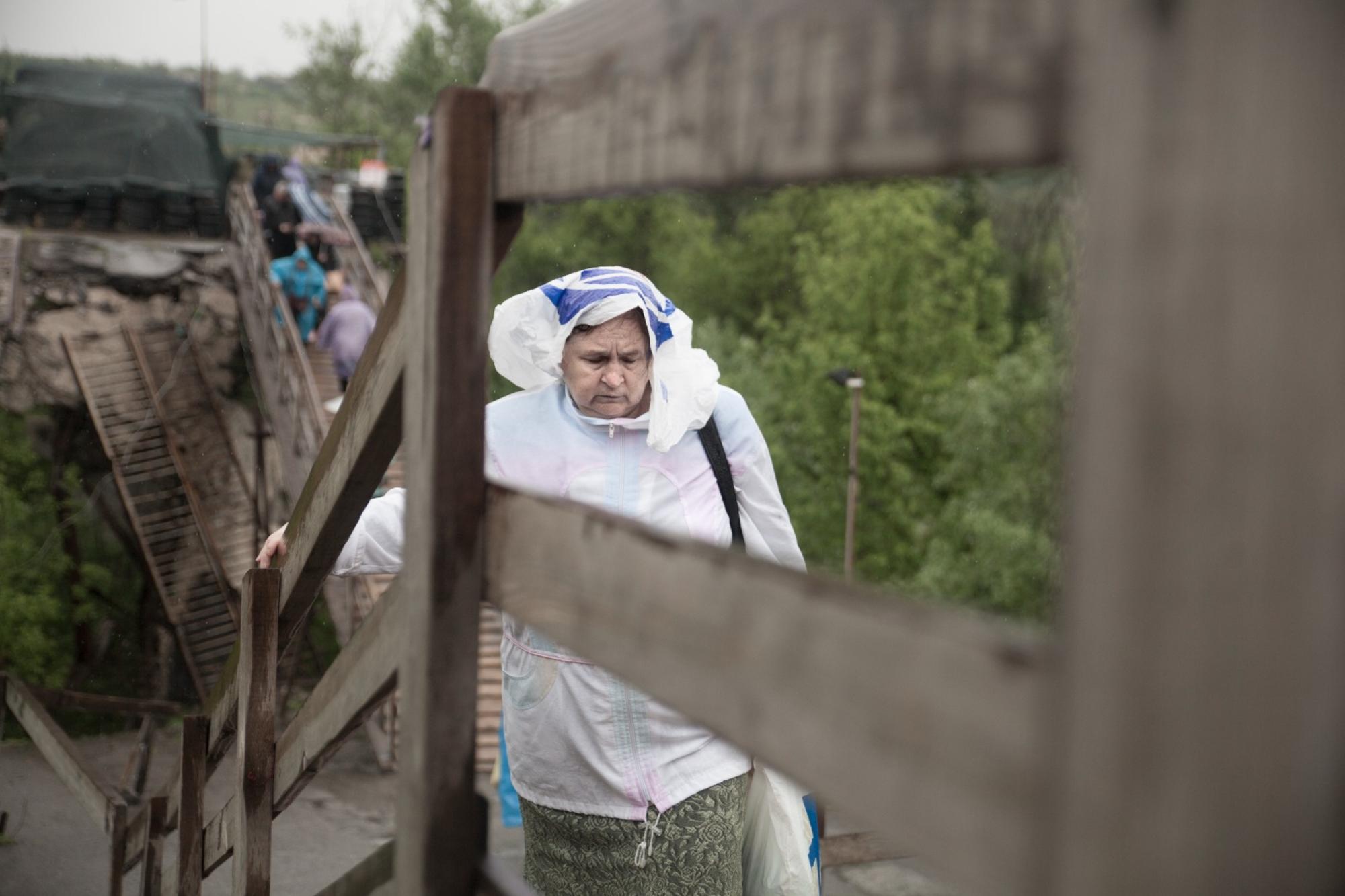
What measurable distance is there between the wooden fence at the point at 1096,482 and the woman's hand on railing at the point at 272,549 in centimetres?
110

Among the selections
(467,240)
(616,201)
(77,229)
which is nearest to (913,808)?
(467,240)

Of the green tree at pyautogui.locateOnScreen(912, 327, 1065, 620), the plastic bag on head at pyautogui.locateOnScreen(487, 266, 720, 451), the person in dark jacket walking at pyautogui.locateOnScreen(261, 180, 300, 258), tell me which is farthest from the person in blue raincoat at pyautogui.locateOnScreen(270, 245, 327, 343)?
the plastic bag on head at pyautogui.locateOnScreen(487, 266, 720, 451)

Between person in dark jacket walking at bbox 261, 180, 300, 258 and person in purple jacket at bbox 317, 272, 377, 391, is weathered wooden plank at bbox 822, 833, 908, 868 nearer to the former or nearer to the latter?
person in purple jacket at bbox 317, 272, 377, 391

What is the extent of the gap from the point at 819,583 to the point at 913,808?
140 millimetres

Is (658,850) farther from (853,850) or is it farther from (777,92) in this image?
(853,850)

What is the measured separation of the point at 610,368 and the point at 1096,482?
173 cm

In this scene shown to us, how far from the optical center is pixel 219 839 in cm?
259

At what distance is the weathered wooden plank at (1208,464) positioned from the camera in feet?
1.59

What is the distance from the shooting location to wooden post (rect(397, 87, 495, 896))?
→ 1.17 meters

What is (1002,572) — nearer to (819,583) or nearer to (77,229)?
(77,229)

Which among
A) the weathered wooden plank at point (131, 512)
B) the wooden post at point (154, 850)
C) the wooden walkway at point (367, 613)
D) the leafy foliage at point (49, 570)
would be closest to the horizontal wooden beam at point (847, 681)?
the wooden post at point (154, 850)

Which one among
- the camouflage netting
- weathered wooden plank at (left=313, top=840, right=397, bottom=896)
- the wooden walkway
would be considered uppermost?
the camouflage netting

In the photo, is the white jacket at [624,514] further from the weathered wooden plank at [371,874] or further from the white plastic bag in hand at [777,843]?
the weathered wooden plank at [371,874]

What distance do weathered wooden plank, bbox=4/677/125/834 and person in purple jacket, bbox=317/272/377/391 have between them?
694cm
